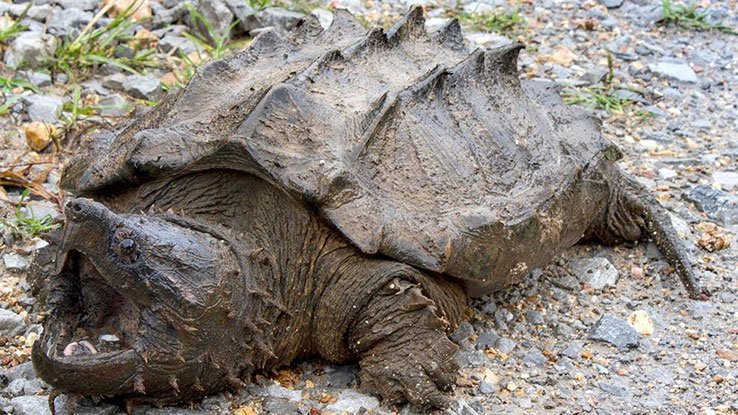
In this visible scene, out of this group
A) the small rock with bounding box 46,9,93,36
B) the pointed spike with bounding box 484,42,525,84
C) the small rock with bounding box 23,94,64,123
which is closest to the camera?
the pointed spike with bounding box 484,42,525,84

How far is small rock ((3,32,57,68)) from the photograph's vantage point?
16.7 feet

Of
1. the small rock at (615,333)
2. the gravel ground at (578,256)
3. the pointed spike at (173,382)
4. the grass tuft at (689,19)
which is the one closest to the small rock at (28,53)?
the gravel ground at (578,256)

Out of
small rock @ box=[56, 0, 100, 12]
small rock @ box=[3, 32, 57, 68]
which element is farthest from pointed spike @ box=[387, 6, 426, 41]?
small rock @ box=[56, 0, 100, 12]

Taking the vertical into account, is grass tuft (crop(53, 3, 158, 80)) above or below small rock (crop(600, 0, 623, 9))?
above

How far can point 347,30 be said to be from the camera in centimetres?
415

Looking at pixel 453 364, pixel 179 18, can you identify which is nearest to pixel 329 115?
pixel 453 364

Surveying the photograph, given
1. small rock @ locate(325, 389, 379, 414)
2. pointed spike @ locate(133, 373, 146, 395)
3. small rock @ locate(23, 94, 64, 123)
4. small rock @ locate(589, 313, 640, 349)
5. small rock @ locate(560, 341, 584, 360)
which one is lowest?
small rock @ locate(589, 313, 640, 349)

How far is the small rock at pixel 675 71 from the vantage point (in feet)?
19.4

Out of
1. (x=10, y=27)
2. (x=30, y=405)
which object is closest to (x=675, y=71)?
(x=10, y=27)

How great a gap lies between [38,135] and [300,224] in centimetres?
194

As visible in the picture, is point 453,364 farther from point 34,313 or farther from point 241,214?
point 34,313

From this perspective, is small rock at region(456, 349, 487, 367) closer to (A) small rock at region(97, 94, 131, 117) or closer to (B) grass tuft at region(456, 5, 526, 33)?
(A) small rock at region(97, 94, 131, 117)

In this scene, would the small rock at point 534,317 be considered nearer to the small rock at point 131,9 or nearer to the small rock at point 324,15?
the small rock at point 324,15

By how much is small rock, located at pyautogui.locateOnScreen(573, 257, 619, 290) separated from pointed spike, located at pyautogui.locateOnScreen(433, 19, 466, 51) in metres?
1.03
